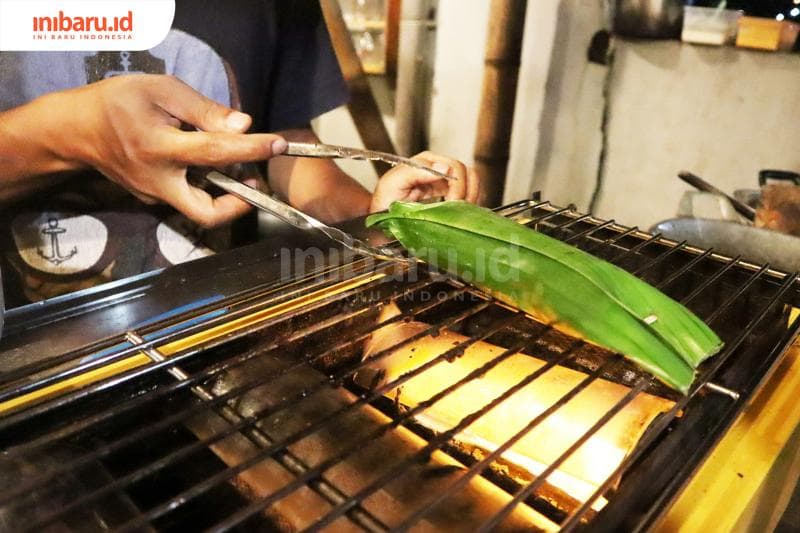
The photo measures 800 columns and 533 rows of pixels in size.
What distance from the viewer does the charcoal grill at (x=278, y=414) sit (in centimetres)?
61

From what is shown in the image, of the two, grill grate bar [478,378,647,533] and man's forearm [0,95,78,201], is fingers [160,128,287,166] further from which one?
grill grate bar [478,378,647,533]

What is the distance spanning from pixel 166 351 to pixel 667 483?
67 centimetres

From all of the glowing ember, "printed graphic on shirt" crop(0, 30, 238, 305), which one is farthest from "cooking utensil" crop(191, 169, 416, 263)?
"printed graphic on shirt" crop(0, 30, 238, 305)

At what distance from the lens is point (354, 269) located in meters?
1.08

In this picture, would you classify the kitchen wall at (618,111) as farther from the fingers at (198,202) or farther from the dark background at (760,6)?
the fingers at (198,202)

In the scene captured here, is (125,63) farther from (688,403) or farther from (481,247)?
(688,403)

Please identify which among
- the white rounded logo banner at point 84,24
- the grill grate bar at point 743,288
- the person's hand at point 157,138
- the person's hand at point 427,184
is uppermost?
the white rounded logo banner at point 84,24

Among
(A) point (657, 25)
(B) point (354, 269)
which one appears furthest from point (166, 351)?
(A) point (657, 25)

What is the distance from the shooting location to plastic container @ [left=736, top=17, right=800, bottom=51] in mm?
2324

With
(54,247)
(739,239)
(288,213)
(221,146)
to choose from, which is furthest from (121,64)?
(739,239)

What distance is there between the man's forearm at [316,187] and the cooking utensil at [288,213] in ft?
2.30

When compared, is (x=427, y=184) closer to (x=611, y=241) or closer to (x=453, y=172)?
(x=453, y=172)

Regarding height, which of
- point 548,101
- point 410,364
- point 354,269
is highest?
point 548,101

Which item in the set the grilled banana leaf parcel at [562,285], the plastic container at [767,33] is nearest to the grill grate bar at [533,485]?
the grilled banana leaf parcel at [562,285]
